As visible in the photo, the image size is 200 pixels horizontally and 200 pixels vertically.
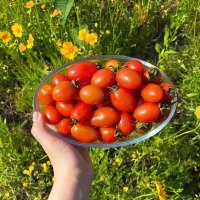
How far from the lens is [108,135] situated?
153cm

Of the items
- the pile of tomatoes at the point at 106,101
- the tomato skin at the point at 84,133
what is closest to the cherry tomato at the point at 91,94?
the pile of tomatoes at the point at 106,101

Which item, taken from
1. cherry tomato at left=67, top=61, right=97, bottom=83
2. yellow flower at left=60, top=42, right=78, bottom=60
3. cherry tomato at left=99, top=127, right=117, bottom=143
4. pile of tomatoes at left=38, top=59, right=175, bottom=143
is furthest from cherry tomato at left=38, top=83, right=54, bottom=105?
yellow flower at left=60, top=42, right=78, bottom=60

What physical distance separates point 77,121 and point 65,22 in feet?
3.37

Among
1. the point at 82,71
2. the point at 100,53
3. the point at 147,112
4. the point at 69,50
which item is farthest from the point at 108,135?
the point at 100,53

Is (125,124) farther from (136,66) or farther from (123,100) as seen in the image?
(136,66)

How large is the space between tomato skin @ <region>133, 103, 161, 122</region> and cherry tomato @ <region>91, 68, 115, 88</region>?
0.16m

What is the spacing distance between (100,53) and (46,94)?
0.87 meters

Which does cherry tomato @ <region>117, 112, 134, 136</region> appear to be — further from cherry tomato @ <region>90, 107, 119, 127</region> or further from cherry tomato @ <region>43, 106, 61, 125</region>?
cherry tomato @ <region>43, 106, 61, 125</region>

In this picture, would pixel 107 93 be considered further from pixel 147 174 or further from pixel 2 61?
pixel 2 61

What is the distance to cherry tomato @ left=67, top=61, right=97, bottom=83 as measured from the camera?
1.59 m

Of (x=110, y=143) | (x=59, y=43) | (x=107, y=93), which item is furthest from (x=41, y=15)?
(x=110, y=143)

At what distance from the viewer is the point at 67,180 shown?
63.3 inches

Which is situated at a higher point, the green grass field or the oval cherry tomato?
the oval cherry tomato

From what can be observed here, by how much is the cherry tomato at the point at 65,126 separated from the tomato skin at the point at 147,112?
0.91 ft
